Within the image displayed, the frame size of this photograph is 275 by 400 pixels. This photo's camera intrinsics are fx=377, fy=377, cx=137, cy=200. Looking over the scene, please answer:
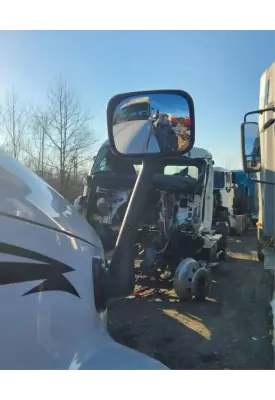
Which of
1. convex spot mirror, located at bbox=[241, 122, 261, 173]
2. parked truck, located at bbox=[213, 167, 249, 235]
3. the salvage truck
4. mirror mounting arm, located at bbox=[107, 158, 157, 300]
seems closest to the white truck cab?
mirror mounting arm, located at bbox=[107, 158, 157, 300]

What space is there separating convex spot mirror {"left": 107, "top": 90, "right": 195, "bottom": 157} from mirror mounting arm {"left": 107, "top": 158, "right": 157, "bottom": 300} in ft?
0.25

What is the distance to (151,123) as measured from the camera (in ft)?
4.98

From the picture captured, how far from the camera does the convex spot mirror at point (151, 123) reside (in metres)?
1.46

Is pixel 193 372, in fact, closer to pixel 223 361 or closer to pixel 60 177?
pixel 223 361

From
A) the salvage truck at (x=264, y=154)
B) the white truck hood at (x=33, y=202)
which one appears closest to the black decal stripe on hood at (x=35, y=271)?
the white truck hood at (x=33, y=202)

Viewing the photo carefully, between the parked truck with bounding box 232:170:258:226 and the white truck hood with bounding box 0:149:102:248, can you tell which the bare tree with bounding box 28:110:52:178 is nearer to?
the white truck hood with bounding box 0:149:102:248

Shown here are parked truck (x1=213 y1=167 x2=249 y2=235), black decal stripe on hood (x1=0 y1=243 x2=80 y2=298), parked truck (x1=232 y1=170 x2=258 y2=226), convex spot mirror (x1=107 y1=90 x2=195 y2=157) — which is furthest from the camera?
parked truck (x1=213 y1=167 x2=249 y2=235)

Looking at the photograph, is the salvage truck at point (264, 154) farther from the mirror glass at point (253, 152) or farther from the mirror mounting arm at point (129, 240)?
the mirror mounting arm at point (129, 240)

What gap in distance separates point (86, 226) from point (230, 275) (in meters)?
3.21

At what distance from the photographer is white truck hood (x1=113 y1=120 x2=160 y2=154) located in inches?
59.7

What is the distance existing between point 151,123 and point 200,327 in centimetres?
160

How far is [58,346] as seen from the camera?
1161 millimetres
